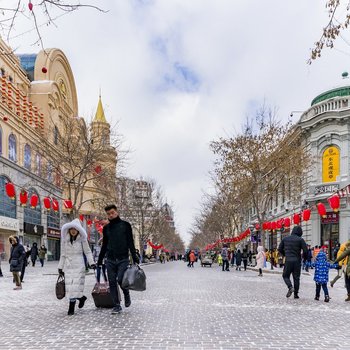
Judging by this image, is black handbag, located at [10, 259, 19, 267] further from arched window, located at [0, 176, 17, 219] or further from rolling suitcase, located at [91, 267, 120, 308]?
arched window, located at [0, 176, 17, 219]

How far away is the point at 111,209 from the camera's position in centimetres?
809

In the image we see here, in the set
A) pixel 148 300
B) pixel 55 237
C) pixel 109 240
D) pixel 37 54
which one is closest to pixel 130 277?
pixel 109 240

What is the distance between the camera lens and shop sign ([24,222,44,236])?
121ft

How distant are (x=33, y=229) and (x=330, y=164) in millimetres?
22910

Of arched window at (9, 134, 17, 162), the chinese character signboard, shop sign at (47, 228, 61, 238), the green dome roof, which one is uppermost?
the green dome roof

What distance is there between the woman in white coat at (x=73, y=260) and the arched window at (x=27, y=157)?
3065 centimetres

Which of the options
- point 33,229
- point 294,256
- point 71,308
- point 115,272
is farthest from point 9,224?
point 115,272

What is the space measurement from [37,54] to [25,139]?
44.5 ft

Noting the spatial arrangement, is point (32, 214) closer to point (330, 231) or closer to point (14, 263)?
point (330, 231)

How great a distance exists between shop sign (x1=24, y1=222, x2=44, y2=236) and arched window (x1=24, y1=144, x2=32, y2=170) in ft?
14.5

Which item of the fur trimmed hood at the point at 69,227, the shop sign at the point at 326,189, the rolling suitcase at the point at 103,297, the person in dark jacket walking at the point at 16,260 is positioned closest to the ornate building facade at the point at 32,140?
the person in dark jacket walking at the point at 16,260

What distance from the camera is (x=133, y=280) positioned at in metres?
7.58

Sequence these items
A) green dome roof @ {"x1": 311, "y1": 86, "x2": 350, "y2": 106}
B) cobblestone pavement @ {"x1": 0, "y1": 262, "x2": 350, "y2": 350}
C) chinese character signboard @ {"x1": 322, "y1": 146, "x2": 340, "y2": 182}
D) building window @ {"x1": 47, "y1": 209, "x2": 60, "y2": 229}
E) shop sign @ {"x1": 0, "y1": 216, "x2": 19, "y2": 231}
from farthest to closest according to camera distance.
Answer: building window @ {"x1": 47, "y1": 209, "x2": 60, "y2": 229}, green dome roof @ {"x1": 311, "y1": 86, "x2": 350, "y2": 106}, chinese character signboard @ {"x1": 322, "y1": 146, "x2": 340, "y2": 182}, shop sign @ {"x1": 0, "y1": 216, "x2": 19, "y2": 231}, cobblestone pavement @ {"x1": 0, "y1": 262, "x2": 350, "y2": 350}

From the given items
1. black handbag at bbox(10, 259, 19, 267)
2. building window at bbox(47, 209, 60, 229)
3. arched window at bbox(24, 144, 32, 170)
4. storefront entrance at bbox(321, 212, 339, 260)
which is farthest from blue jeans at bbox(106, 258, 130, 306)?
building window at bbox(47, 209, 60, 229)
